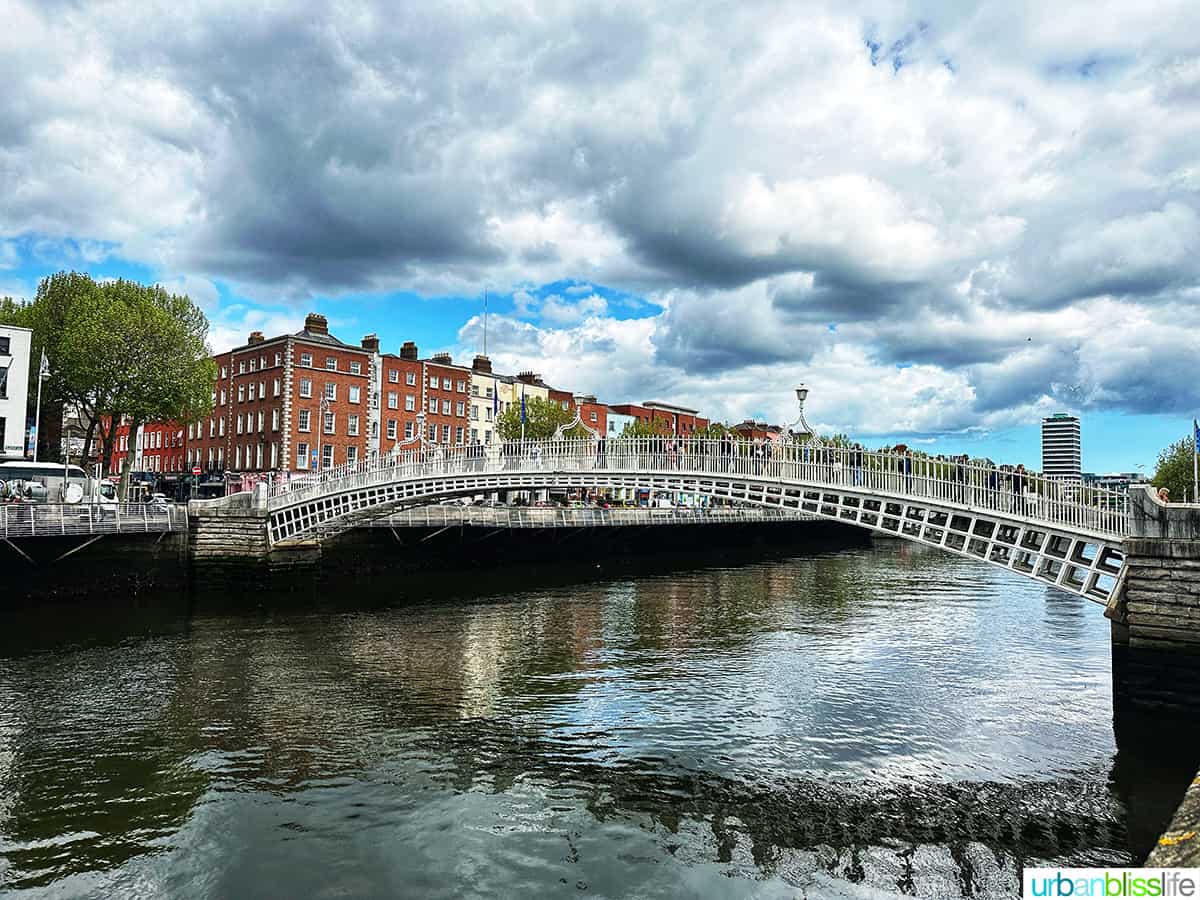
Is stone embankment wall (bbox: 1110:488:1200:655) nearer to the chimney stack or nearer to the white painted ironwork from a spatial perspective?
the white painted ironwork

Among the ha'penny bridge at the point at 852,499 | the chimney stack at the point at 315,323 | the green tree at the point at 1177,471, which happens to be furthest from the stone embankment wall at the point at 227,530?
the green tree at the point at 1177,471

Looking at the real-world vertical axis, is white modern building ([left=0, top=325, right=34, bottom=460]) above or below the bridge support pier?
above

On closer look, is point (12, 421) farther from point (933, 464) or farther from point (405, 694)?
point (933, 464)

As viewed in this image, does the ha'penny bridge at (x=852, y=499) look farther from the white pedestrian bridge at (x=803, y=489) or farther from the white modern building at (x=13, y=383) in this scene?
the white modern building at (x=13, y=383)

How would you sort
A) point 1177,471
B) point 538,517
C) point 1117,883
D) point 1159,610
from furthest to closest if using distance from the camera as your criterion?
1. point 1177,471
2. point 538,517
3. point 1159,610
4. point 1117,883

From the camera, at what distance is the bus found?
3169 cm

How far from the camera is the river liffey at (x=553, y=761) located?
10.5 m

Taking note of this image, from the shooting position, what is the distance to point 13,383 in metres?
42.7

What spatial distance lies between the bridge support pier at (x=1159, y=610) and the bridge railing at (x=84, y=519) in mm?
30970

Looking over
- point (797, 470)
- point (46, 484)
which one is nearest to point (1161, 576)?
point (797, 470)

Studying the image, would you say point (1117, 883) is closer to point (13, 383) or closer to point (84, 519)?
point (84, 519)

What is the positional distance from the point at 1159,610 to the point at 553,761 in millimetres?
11903

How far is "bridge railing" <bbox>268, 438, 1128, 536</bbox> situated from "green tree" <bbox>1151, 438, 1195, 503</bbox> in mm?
42180

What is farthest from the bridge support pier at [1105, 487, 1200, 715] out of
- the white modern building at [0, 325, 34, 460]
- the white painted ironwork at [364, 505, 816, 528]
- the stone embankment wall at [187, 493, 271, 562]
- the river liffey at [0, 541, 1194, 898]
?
the white modern building at [0, 325, 34, 460]
